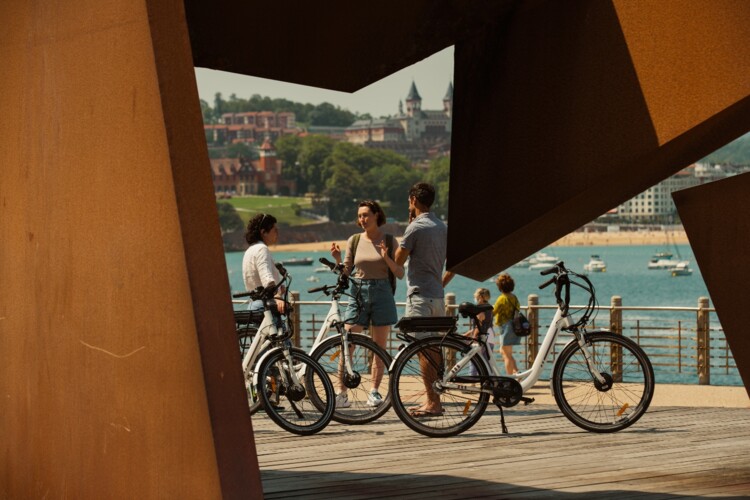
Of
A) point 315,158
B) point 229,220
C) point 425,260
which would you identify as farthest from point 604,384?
point 315,158

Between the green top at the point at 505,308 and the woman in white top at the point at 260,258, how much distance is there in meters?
4.27

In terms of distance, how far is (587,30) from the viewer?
575 centimetres

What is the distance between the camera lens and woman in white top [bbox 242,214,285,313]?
9219 mm

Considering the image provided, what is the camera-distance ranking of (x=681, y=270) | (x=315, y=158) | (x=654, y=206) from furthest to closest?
(x=315, y=158), (x=654, y=206), (x=681, y=270)

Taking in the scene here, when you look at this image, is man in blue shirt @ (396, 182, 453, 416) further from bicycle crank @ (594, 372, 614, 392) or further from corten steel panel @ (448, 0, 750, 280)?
corten steel panel @ (448, 0, 750, 280)

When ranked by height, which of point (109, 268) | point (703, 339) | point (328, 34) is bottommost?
point (703, 339)

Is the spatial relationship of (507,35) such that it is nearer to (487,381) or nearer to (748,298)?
(748,298)

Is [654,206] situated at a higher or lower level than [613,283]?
higher

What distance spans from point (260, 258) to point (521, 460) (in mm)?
2760

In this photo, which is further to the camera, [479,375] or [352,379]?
[352,379]

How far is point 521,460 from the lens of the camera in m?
7.25

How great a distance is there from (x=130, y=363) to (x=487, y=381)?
167 inches

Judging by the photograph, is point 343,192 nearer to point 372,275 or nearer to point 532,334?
point 532,334

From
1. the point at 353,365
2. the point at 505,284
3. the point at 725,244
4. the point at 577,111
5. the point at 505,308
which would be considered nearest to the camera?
the point at 577,111
